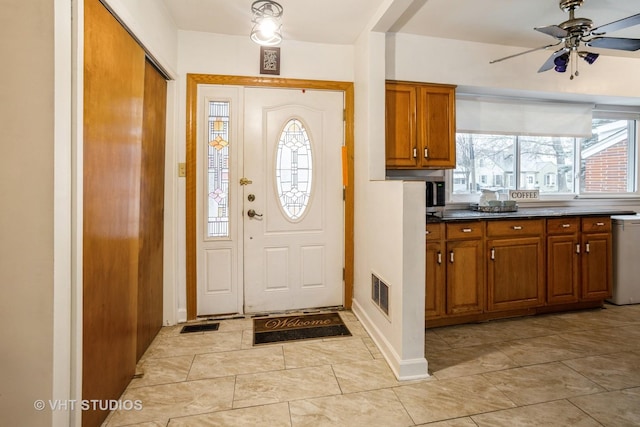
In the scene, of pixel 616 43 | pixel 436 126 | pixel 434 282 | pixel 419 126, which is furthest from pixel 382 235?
pixel 616 43

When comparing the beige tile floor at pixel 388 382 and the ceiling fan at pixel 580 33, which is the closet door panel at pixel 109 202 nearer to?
the beige tile floor at pixel 388 382

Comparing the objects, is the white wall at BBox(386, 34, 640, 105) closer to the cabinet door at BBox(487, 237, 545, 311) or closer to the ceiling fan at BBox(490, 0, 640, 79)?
the ceiling fan at BBox(490, 0, 640, 79)

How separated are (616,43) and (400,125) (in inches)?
62.1

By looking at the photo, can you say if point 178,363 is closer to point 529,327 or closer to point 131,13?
point 131,13

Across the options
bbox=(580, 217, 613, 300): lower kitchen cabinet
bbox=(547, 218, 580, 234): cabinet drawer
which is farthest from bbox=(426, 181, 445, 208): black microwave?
bbox=(580, 217, 613, 300): lower kitchen cabinet

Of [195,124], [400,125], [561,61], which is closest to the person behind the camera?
[561,61]

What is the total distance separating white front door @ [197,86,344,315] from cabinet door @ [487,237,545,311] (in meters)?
1.38

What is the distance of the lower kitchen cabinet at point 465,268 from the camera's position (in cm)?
265

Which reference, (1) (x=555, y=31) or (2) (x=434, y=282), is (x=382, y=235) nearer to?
(2) (x=434, y=282)

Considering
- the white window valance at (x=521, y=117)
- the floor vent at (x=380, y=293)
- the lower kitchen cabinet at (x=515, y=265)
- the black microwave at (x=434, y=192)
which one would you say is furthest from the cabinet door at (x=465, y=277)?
the white window valance at (x=521, y=117)

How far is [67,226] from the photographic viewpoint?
125cm

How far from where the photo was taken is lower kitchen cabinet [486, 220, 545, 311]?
275 centimetres

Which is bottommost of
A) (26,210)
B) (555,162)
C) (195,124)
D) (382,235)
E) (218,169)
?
(382,235)

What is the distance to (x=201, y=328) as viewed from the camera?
2.65 meters
